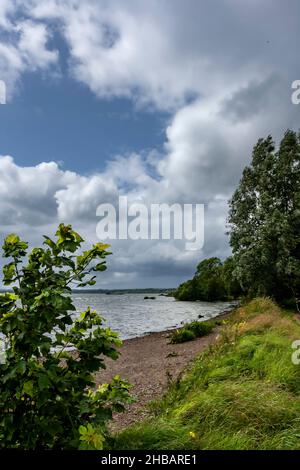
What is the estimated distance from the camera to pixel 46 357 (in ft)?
9.37

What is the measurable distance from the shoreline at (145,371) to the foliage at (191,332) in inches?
19.0

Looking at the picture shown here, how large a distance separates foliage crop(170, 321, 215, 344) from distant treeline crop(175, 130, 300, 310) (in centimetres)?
731

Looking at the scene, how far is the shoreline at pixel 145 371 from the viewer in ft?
25.1

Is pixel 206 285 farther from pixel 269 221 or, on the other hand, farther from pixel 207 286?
pixel 269 221

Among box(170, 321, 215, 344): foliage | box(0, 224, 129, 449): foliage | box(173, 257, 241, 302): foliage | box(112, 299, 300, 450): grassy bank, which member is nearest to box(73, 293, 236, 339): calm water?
box(0, 224, 129, 449): foliage

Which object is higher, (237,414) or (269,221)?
(269,221)

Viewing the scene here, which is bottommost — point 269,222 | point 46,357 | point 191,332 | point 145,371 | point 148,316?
Answer: point 148,316

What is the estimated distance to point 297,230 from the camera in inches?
1033

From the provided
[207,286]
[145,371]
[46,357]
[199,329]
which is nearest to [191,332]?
[199,329]

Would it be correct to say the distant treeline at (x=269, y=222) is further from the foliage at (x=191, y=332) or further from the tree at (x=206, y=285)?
the tree at (x=206, y=285)

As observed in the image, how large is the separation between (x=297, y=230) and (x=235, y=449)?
2479 cm

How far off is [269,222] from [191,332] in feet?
35.6

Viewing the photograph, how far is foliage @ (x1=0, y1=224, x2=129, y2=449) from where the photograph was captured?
2.67 m

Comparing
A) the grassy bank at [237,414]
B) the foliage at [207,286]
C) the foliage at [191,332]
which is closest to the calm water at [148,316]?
the grassy bank at [237,414]
